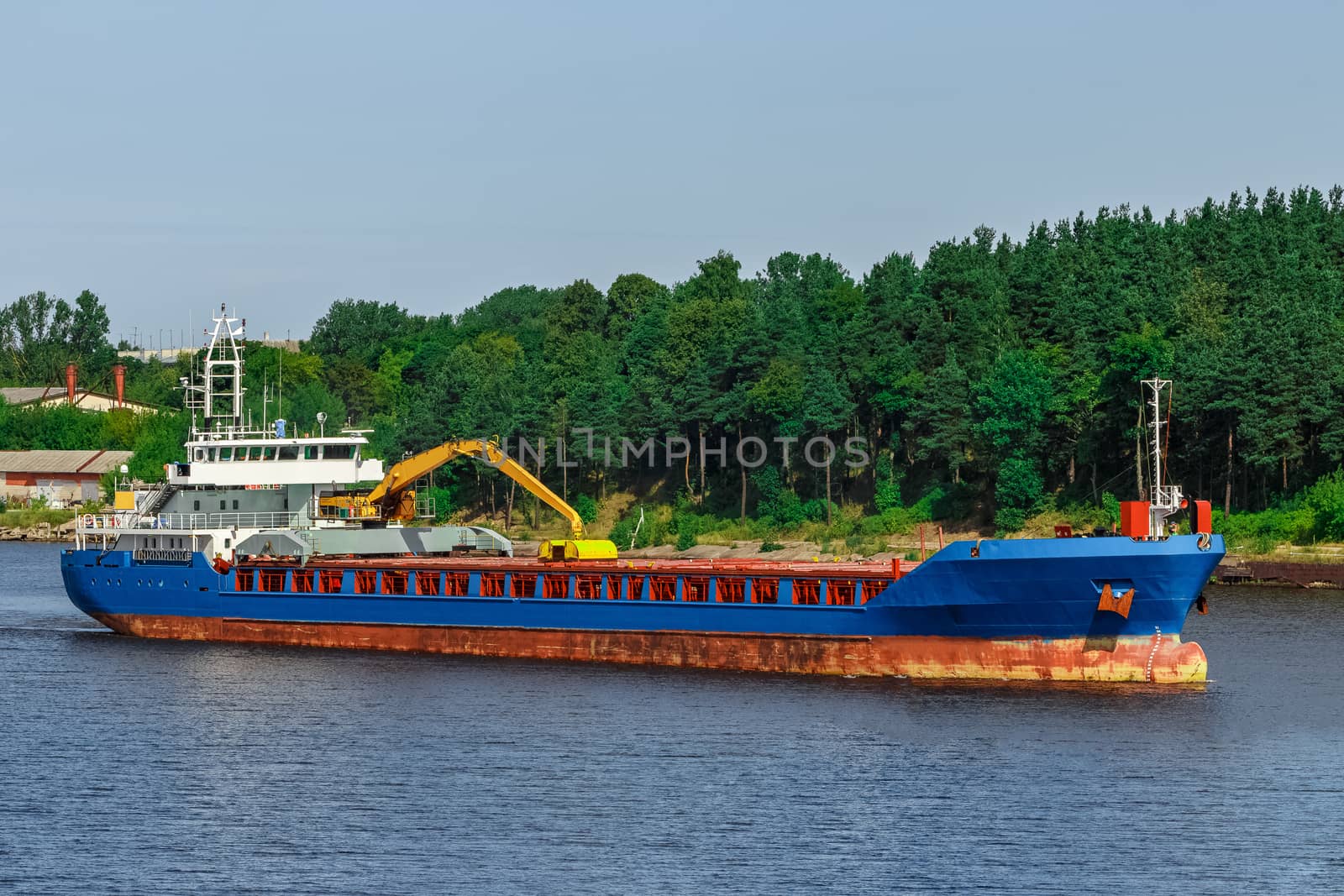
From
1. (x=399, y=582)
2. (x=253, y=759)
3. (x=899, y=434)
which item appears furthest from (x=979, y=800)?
(x=899, y=434)

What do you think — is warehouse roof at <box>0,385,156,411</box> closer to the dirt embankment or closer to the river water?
the dirt embankment

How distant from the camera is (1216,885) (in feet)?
97.5

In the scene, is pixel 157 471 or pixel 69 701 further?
pixel 157 471

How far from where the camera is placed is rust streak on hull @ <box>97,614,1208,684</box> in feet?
149

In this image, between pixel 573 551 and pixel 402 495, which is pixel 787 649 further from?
pixel 402 495

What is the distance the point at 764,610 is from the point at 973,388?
148 feet

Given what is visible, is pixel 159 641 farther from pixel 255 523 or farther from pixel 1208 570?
pixel 1208 570

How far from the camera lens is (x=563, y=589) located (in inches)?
2068

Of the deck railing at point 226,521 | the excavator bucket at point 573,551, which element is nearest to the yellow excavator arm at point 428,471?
the excavator bucket at point 573,551

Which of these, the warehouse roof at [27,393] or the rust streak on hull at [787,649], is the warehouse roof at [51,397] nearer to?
the warehouse roof at [27,393]

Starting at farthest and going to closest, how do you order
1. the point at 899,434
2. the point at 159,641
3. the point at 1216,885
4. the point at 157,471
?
the point at 157,471
the point at 899,434
the point at 159,641
the point at 1216,885

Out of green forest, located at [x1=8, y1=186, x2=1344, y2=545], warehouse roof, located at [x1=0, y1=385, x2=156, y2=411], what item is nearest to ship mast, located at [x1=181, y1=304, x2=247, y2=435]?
green forest, located at [x1=8, y1=186, x2=1344, y2=545]

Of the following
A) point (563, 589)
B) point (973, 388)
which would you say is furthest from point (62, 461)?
point (563, 589)

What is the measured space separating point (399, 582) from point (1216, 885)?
3191cm
